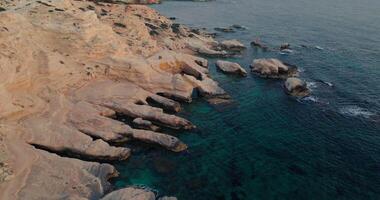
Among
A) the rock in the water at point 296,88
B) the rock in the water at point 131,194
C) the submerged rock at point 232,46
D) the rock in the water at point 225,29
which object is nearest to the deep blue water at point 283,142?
the rock in the water at point 296,88

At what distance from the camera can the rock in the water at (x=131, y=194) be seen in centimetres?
Result: 3447

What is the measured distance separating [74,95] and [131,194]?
2215 centimetres

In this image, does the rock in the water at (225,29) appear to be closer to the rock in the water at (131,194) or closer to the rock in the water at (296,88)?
the rock in the water at (296,88)

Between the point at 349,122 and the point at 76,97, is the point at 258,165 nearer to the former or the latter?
the point at 349,122

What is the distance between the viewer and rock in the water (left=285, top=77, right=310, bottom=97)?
204 ft

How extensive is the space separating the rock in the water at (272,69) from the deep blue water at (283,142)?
1.99 metres

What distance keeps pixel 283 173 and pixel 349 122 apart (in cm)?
1734

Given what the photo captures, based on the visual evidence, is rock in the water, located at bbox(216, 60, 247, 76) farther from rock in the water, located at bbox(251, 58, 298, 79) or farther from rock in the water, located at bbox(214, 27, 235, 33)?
rock in the water, located at bbox(214, 27, 235, 33)

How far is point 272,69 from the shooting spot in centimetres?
7069

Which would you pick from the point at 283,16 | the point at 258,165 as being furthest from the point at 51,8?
the point at 283,16

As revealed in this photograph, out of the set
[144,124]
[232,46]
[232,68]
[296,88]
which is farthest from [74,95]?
[232,46]

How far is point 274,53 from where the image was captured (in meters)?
86.7

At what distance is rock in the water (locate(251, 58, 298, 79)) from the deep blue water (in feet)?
6.54

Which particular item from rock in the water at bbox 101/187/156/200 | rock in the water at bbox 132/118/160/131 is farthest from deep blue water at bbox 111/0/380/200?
rock in the water at bbox 132/118/160/131
